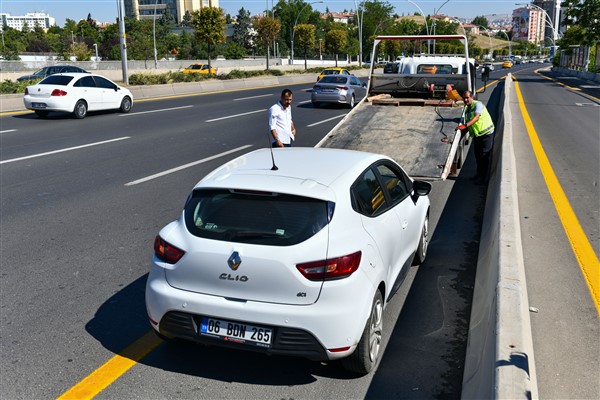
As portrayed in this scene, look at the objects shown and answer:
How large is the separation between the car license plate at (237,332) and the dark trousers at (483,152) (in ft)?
25.5

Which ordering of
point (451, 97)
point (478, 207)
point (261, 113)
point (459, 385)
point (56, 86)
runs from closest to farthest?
1. point (459, 385)
2. point (478, 207)
3. point (451, 97)
4. point (56, 86)
5. point (261, 113)

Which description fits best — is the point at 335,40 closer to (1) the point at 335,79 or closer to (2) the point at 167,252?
(1) the point at 335,79

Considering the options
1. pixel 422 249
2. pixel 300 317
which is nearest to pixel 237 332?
pixel 300 317

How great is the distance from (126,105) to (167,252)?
64.4 feet

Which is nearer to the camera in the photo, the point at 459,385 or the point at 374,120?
the point at 459,385

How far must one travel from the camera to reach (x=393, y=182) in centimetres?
573

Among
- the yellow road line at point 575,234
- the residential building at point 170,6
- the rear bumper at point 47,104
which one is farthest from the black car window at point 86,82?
the residential building at point 170,6

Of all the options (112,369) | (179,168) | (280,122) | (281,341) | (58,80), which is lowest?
(112,369)

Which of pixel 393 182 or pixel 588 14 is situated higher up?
pixel 588 14

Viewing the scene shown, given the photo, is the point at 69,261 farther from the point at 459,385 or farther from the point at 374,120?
A: the point at 374,120

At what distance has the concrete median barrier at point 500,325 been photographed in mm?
3223

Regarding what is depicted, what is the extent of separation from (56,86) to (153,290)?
1768 cm

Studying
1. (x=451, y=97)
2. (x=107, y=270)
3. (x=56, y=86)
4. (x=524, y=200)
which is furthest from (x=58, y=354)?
(x=56, y=86)

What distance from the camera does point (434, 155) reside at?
34.3ft
